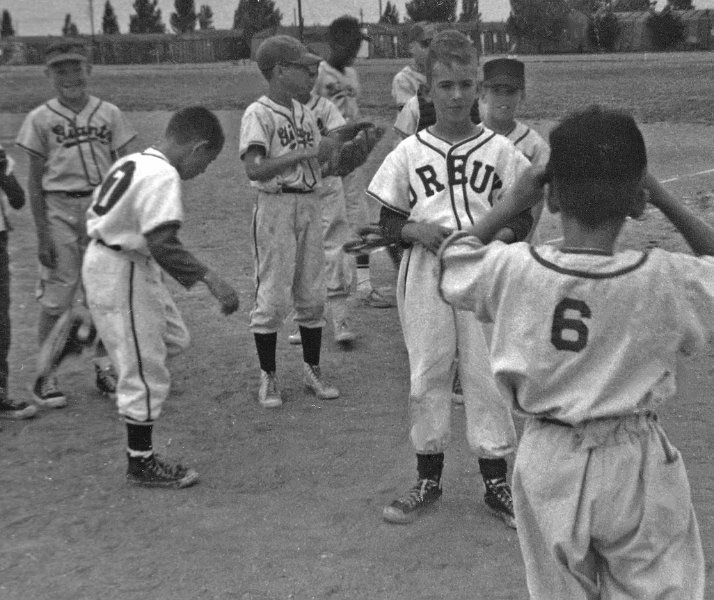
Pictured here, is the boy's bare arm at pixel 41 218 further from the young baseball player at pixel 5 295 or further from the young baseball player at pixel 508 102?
the young baseball player at pixel 508 102

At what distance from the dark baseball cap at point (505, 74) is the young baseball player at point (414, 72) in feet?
6.05

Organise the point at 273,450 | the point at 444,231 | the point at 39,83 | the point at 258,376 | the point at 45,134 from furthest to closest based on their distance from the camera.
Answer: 1. the point at 39,83
2. the point at 258,376
3. the point at 45,134
4. the point at 273,450
5. the point at 444,231

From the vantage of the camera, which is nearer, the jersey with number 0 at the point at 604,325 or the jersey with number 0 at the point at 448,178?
the jersey with number 0 at the point at 604,325

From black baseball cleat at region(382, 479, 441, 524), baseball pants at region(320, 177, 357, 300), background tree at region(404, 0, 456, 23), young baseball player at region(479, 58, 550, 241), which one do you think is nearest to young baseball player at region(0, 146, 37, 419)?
baseball pants at region(320, 177, 357, 300)

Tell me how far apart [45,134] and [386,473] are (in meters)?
2.52

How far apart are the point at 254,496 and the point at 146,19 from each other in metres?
66.5

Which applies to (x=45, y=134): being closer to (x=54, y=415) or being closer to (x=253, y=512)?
(x=54, y=415)

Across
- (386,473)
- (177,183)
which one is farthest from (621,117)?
(386,473)

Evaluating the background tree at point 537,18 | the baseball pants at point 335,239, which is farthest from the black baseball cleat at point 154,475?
the background tree at point 537,18

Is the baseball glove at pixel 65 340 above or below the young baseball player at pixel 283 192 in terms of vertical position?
below

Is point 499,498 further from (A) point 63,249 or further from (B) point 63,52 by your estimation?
(B) point 63,52

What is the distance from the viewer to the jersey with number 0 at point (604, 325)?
2.48 meters

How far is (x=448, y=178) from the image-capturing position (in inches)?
161

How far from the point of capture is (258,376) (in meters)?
6.37
